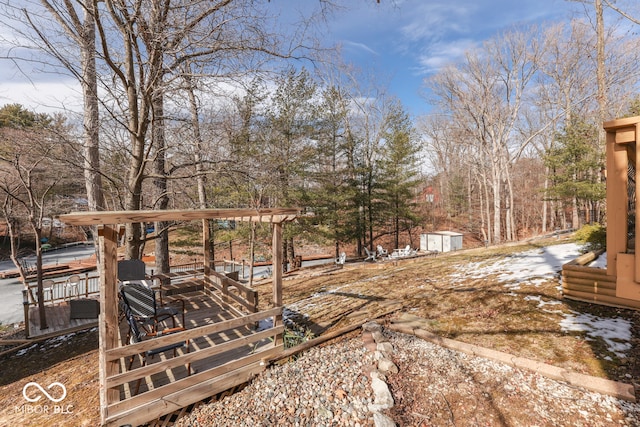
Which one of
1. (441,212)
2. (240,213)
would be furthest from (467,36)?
(240,213)

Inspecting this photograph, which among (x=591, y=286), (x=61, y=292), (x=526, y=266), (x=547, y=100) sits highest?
(x=547, y=100)

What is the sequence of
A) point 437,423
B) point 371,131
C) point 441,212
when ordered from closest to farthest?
point 437,423 → point 371,131 → point 441,212

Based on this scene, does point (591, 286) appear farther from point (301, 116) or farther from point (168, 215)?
point (301, 116)

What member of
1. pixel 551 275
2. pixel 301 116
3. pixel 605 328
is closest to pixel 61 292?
pixel 301 116

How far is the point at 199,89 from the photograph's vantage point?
A: 4.77 m

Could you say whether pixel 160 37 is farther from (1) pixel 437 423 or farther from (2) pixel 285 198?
(2) pixel 285 198

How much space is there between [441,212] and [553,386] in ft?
92.1

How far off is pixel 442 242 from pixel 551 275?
393 inches

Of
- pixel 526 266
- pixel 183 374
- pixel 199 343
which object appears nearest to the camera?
pixel 183 374

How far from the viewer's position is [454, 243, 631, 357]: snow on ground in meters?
3.83

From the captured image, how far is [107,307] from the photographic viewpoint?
9.74ft

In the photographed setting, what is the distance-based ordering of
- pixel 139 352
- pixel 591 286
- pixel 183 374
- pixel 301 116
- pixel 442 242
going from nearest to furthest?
1. pixel 139 352
2. pixel 183 374
3. pixel 591 286
4. pixel 301 116
5. pixel 442 242

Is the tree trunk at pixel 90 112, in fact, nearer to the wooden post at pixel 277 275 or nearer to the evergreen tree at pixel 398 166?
the wooden post at pixel 277 275

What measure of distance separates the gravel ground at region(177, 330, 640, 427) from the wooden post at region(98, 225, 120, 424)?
87 cm
